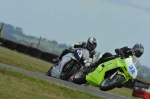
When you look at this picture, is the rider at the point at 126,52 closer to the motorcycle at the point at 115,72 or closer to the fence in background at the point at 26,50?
the motorcycle at the point at 115,72

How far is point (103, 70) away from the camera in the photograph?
16.8 meters

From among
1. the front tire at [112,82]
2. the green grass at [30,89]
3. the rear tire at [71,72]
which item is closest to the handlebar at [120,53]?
the front tire at [112,82]

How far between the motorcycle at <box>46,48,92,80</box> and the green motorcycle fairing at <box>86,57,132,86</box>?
948 mm

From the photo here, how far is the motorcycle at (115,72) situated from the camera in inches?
642

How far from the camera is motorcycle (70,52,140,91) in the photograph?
53.5 feet

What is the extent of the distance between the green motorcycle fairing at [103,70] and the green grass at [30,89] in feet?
10.3

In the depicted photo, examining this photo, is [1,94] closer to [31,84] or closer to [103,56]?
[31,84]

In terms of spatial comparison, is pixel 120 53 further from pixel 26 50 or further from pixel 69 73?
pixel 26 50

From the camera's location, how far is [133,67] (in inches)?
650

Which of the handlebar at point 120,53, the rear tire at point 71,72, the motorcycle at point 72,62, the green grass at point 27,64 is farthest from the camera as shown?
the green grass at point 27,64

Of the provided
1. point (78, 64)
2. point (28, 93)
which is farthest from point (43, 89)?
point (78, 64)

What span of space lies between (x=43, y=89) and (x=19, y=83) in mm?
579

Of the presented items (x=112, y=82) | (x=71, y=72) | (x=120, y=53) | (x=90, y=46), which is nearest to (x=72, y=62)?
(x=71, y=72)

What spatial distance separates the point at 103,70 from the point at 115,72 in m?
0.50
